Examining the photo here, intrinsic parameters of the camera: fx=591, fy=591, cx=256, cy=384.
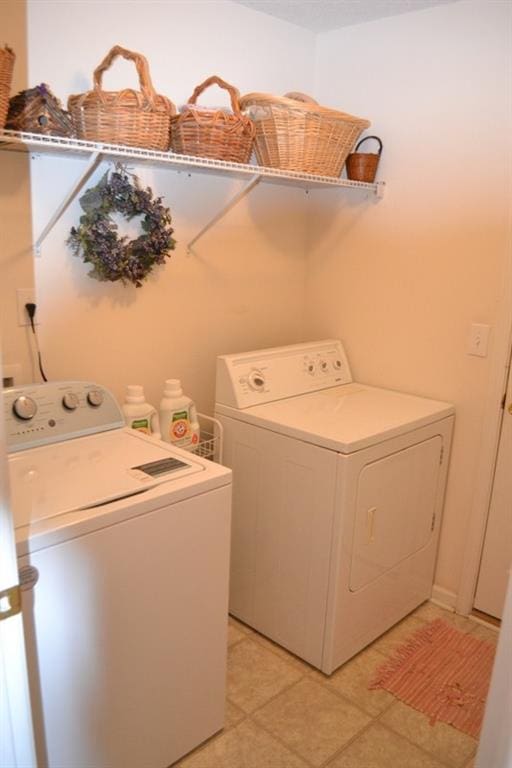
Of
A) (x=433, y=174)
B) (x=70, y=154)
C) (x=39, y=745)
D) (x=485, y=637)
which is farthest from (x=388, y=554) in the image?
(x=70, y=154)

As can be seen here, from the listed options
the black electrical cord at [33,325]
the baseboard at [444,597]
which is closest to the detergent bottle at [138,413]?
the black electrical cord at [33,325]

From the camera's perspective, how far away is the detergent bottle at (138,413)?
2.03 meters

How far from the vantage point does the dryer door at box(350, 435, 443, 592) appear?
2.03 meters

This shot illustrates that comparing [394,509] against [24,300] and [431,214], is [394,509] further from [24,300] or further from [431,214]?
[24,300]

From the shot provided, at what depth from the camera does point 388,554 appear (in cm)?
221

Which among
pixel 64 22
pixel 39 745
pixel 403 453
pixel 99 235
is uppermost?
pixel 64 22

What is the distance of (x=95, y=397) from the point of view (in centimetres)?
189

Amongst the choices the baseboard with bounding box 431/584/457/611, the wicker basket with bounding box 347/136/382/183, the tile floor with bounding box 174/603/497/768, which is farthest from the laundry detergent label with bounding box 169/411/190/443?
the baseboard with bounding box 431/584/457/611

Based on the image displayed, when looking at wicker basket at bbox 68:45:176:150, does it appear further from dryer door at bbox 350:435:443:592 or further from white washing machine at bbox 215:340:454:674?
dryer door at bbox 350:435:443:592

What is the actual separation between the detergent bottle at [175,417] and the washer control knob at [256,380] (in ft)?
0.82

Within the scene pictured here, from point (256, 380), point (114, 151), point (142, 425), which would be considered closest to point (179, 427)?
point (142, 425)

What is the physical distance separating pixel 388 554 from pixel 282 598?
43cm

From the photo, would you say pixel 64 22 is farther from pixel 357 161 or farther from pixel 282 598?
pixel 282 598

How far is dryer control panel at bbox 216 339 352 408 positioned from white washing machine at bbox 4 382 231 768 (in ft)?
1.55
